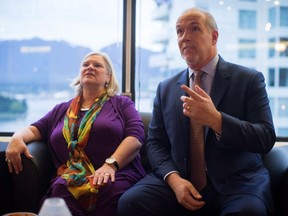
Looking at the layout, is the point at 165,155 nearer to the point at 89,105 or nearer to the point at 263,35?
the point at 89,105

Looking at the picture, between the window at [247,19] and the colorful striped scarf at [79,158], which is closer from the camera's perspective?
the colorful striped scarf at [79,158]

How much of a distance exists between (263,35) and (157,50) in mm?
910

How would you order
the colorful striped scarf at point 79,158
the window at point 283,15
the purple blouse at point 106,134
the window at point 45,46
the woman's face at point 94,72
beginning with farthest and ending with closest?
the window at point 45,46 < the window at point 283,15 < the woman's face at point 94,72 < the purple blouse at point 106,134 < the colorful striped scarf at point 79,158

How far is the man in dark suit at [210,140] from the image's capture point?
1602mm

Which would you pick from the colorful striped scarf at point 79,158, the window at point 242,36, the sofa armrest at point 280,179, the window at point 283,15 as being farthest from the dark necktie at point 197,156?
the window at point 283,15

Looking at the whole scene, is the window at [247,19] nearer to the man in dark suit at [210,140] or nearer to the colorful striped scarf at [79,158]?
the man in dark suit at [210,140]

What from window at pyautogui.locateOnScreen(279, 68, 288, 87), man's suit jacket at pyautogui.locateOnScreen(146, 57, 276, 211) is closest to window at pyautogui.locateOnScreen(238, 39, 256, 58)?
window at pyautogui.locateOnScreen(279, 68, 288, 87)

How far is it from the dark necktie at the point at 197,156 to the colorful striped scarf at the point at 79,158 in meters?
0.52

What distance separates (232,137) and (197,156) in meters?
0.28

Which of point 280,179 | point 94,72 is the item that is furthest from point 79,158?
point 280,179

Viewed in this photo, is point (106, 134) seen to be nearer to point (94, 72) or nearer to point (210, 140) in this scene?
point (94, 72)

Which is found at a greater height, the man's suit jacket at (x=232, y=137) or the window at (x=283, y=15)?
the window at (x=283, y=15)

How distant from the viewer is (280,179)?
1.73 m

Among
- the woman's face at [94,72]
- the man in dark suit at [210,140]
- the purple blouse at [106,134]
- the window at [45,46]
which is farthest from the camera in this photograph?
the window at [45,46]
